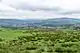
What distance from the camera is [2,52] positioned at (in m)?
26.0

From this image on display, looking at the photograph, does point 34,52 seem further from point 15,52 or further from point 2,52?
point 2,52

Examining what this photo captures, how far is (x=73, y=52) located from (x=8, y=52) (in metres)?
9.55

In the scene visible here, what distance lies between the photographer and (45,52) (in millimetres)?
25297

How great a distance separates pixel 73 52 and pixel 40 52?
4896 millimetres

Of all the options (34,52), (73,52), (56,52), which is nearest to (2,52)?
(34,52)

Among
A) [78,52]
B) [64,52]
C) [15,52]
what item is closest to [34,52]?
[15,52]

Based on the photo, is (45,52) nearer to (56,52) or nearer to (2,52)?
(56,52)

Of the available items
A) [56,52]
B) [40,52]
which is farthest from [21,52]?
[56,52]

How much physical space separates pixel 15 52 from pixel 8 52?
3.32 ft

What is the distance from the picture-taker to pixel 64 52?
2592 centimetres

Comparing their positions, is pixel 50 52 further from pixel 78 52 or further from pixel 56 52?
pixel 78 52

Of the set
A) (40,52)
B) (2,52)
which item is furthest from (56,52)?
(2,52)

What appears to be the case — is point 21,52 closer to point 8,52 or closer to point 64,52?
point 8,52

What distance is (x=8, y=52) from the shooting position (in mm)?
25516
